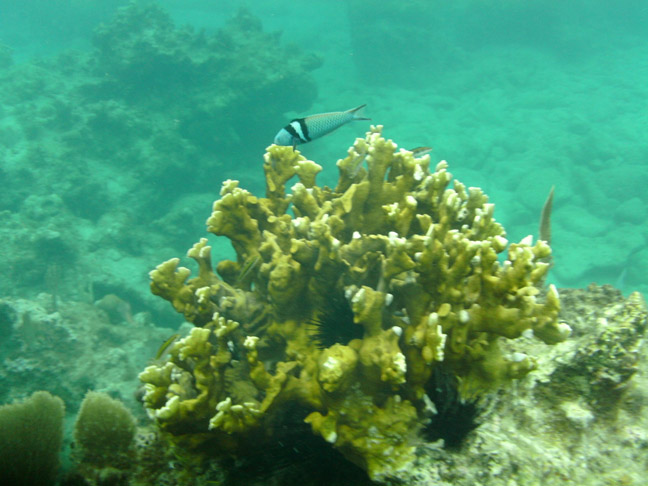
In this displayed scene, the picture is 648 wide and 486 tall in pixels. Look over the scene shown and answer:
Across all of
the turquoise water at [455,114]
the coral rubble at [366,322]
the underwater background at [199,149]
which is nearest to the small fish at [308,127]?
the coral rubble at [366,322]

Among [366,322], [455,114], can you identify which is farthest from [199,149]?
[366,322]

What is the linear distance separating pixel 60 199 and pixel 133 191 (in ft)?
7.97

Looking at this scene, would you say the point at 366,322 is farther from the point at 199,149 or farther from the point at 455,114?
the point at 455,114

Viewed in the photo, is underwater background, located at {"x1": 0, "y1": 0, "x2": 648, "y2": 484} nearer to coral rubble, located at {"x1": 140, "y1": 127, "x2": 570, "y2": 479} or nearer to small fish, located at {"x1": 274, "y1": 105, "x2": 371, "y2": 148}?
coral rubble, located at {"x1": 140, "y1": 127, "x2": 570, "y2": 479}

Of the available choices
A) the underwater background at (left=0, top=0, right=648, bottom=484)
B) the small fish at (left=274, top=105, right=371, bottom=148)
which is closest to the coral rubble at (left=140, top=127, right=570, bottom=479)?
the small fish at (left=274, top=105, right=371, bottom=148)

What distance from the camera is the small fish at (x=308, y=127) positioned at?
317cm

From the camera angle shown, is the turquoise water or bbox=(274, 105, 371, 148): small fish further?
the turquoise water

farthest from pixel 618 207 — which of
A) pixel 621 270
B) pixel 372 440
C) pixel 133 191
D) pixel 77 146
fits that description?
pixel 77 146

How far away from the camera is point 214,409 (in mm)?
2107

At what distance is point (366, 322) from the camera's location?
6.75 ft

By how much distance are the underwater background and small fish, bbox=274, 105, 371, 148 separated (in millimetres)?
5300

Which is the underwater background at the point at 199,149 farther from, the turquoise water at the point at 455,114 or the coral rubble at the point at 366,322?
the coral rubble at the point at 366,322

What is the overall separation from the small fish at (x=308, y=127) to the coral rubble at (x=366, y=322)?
0.67 m

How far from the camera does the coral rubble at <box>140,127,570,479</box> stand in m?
1.95
